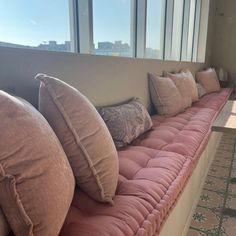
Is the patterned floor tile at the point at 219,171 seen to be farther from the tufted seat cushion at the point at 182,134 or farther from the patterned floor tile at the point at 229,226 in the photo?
the patterned floor tile at the point at 229,226

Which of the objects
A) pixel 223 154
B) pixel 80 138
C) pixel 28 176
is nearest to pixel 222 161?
pixel 223 154

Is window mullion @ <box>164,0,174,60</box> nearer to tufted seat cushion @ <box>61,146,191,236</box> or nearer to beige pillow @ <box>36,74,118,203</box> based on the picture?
tufted seat cushion @ <box>61,146,191,236</box>

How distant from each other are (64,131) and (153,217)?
1.38ft

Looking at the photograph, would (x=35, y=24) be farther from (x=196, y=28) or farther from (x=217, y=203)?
(x=196, y=28)

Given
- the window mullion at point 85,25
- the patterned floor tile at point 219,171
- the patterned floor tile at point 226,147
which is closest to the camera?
the window mullion at point 85,25

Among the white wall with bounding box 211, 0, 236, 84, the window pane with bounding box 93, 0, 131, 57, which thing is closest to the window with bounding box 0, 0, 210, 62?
the window pane with bounding box 93, 0, 131, 57

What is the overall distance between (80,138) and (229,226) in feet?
3.83

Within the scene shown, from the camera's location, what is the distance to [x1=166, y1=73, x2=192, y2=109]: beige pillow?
2.71 meters

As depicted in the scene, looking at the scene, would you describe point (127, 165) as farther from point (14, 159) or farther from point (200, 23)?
point (200, 23)

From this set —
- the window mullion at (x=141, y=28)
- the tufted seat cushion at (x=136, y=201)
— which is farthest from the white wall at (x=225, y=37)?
the tufted seat cushion at (x=136, y=201)

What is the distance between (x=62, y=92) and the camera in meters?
0.92

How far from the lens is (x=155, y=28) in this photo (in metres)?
3.24

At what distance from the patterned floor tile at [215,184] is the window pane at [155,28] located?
1558mm

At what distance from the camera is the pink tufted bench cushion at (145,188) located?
783 millimetres
